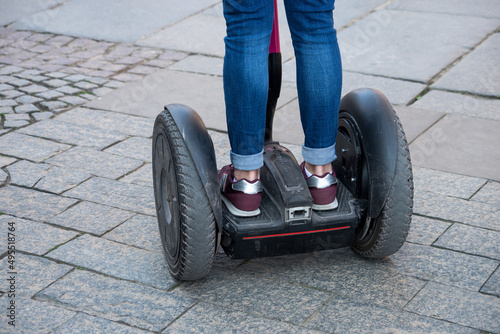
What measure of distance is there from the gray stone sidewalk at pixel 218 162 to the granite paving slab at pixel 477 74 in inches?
0.9

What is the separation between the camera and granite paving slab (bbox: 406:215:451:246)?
311 centimetres

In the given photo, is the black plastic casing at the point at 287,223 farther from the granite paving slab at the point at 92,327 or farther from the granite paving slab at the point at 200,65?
the granite paving slab at the point at 200,65

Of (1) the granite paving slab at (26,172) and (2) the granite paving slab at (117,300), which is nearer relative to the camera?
(2) the granite paving slab at (117,300)

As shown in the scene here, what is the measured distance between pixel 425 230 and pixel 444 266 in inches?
12.6

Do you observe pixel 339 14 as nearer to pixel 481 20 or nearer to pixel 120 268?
pixel 481 20

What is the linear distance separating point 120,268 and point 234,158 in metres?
0.74

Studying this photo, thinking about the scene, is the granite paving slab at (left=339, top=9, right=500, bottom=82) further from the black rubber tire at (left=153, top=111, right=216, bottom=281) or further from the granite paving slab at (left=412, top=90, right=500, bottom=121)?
the black rubber tire at (left=153, top=111, right=216, bottom=281)

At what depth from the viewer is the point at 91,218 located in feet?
10.9

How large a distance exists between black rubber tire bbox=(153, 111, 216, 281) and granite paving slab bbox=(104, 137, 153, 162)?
1210mm

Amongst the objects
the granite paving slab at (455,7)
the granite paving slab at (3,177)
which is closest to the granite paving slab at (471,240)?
the granite paving slab at (3,177)

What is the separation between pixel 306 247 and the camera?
2.68 m

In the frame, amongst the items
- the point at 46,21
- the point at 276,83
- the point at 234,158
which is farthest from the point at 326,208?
the point at 46,21

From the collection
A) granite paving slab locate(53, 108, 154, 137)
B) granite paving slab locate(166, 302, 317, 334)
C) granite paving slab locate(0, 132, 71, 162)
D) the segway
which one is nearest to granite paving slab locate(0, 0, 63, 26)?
granite paving slab locate(53, 108, 154, 137)

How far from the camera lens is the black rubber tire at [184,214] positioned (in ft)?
8.41
